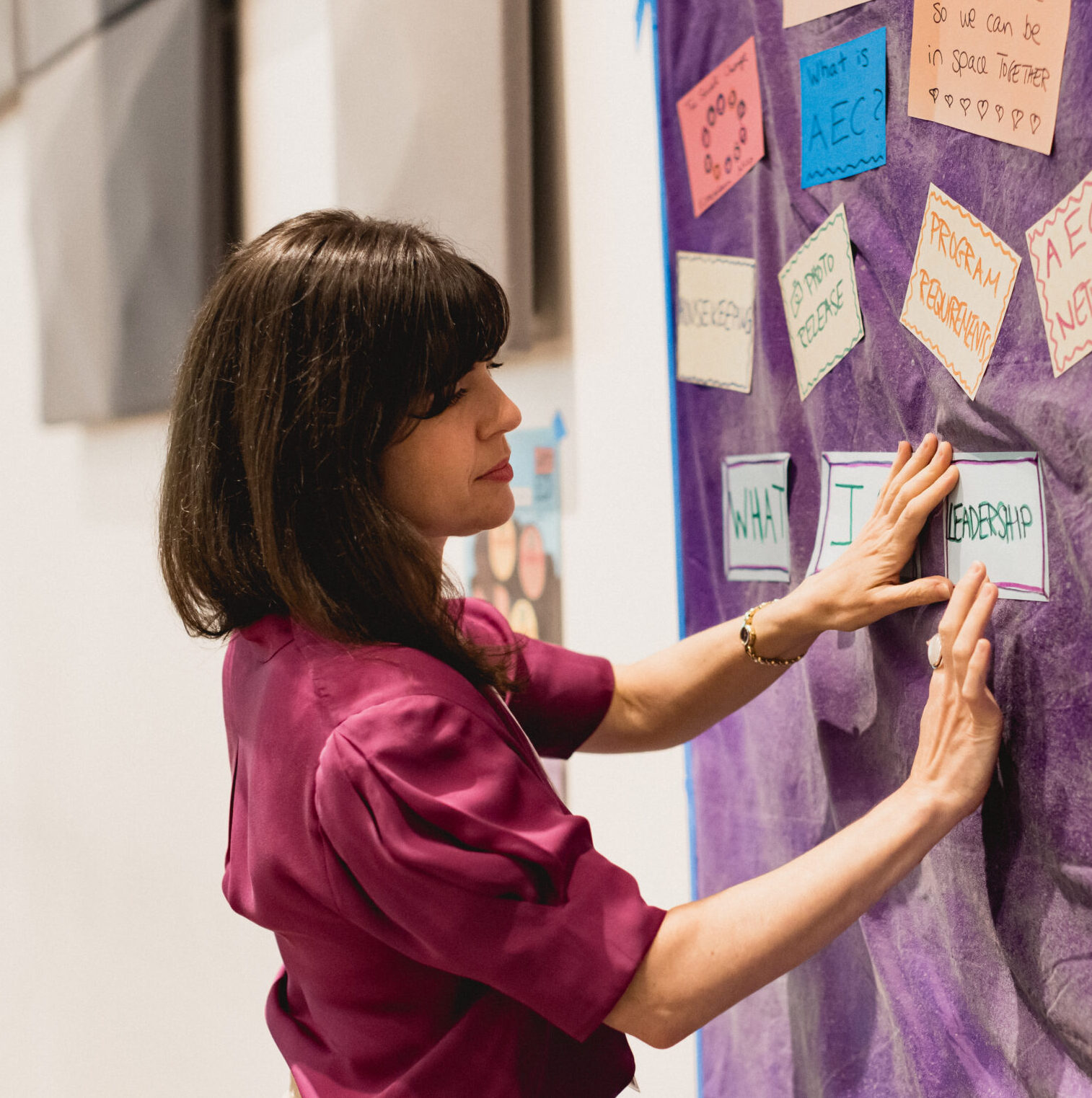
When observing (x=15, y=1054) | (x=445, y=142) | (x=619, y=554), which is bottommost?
(x=15, y=1054)

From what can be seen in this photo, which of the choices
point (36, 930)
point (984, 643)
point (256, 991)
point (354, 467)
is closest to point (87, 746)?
point (36, 930)

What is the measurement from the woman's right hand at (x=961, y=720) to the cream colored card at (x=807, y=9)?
16.5 inches

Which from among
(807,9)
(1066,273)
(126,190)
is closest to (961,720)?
(1066,273)

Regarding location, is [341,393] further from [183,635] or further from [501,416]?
[183,635]

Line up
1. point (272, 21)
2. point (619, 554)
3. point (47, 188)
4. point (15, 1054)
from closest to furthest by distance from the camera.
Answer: point (619, 554) < point (272, 21) < point (47, 188) < point (15, 1054)

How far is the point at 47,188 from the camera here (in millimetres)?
2227

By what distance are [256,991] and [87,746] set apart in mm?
670

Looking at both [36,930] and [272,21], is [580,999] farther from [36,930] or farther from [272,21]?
[36,930]

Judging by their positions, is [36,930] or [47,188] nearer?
[47,188]

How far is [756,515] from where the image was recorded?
1.03 m

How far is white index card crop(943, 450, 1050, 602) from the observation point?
739 millimetres

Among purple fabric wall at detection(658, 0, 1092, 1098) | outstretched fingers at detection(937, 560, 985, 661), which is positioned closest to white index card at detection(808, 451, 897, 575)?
purple fabric wall at detection(658, 0, 1092, 1098)

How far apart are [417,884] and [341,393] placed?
0.98ft

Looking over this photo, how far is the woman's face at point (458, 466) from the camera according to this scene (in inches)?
31.0
